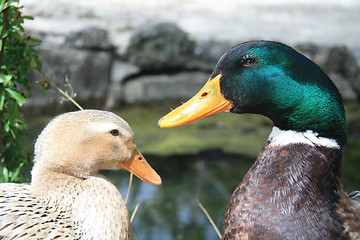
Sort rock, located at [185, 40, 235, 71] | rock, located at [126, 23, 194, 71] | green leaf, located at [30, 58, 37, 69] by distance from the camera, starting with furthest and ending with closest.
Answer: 1. rock, located at [185, 40, 235, 71]
2. rock, located at [126, 23, 194, 71]
3. green leaf, located at [30, 58, 37, 69]

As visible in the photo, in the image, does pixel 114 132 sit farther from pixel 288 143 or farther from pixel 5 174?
pixel 288 143

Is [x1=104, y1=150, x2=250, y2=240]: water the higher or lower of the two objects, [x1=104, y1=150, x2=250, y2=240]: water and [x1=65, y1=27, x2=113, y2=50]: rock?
the lower

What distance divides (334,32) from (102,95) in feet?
12.5

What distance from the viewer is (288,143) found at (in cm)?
206

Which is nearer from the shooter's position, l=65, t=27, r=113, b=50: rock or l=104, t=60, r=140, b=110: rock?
l=65, t=27, r=113, b=50: rock

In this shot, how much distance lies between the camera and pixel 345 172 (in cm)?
552

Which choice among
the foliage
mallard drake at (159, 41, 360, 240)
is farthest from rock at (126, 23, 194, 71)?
mallard drake at (159, 41, 360, 240)

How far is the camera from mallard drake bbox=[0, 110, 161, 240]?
2.21 metres

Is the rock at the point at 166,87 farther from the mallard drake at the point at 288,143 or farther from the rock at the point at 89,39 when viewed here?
the mallard drake at the point at 288,143

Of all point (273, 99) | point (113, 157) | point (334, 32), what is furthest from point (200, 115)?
Answer: point (334, 32)

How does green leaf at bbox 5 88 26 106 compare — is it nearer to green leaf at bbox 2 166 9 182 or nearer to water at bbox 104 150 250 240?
green leaf at bbox 2 166 9 182

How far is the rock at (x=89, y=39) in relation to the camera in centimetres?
636

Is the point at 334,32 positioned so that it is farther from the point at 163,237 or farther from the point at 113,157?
the point at 113,157

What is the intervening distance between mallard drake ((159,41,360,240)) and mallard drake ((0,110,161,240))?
393 millimetres
